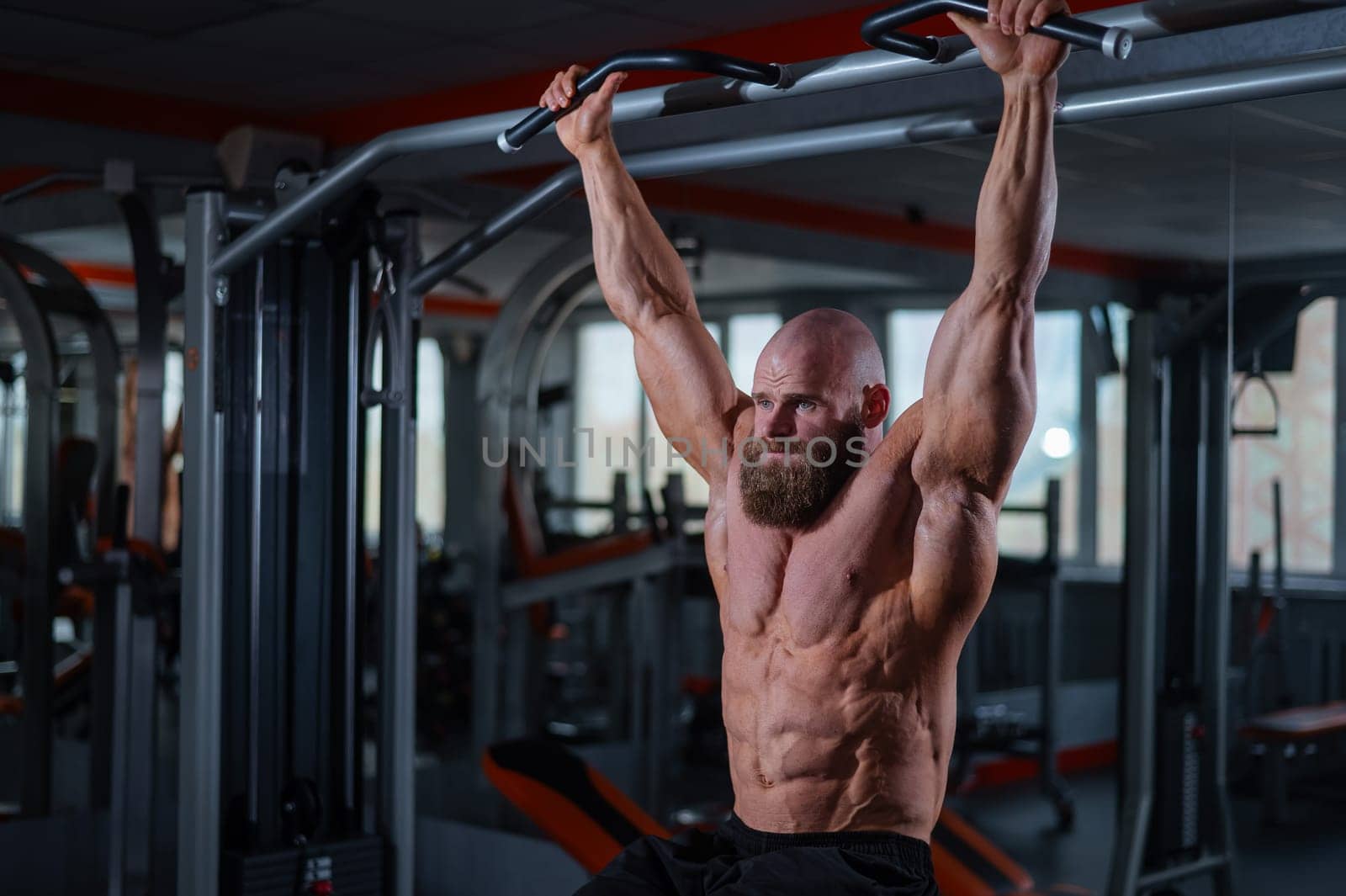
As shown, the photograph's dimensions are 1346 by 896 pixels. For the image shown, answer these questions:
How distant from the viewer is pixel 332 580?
11.3 feet

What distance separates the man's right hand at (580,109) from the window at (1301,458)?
1288 mm

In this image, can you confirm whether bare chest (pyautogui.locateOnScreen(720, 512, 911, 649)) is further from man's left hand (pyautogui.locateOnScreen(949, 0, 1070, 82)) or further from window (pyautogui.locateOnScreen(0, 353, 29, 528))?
window (pyautogui.locateOnScreen(0, 353, 29, 528))

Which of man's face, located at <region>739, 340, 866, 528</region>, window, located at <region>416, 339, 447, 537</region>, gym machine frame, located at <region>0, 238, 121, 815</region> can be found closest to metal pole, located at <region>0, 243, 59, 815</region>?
gym machine frame, located at <region>0, 238, 121, 815</region>

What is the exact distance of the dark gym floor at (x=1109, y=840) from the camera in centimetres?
252

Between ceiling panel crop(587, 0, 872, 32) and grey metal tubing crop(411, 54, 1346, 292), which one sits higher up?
ceiling panel crop(587, 0, 872, 32)

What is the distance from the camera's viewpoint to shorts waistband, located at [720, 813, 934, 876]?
6.12 feet

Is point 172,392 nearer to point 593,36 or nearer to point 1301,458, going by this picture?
point 593,36

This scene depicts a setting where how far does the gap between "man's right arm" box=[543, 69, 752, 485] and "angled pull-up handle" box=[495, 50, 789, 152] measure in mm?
91

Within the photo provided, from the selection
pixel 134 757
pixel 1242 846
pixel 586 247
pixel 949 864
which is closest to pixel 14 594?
pixel 134 757

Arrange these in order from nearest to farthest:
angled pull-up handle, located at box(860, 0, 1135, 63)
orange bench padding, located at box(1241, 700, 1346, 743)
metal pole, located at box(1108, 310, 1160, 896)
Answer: angled pull-up handle, located at box(860, 0, 1135, 63) < orange bench padding, located at box(1241, 700, 1346, 743) < metal pole, located at box(1108, 310, 1160, 896)

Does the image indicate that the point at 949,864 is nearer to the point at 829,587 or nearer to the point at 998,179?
the point at 829,587

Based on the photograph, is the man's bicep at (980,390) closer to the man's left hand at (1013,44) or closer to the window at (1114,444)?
the man's left hand at (1013,44)

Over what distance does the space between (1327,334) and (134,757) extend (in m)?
2.95

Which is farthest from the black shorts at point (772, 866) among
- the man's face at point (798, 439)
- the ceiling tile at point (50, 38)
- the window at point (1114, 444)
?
the ceiling tile at point (50, 38)
